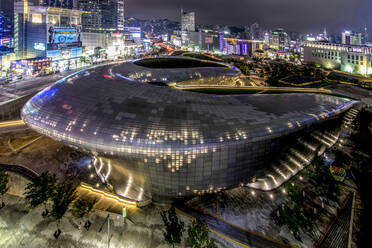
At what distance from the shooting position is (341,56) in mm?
118500

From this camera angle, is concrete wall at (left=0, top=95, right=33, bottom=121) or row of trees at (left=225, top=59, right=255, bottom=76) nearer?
concrete wall at (left=0, top=95, right=33, bottom=121)

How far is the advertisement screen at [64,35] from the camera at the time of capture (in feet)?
372

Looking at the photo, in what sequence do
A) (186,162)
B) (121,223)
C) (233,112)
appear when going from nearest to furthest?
1. (186,162)
2. (121,223)
3. (233,112)

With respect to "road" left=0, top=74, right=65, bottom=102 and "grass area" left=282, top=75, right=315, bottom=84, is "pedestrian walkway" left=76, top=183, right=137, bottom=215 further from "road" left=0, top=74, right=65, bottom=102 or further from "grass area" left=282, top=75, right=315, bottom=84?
"grass area" left=282, top=75, right=315, bottom=84

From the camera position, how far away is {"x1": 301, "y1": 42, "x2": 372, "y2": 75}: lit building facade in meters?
107

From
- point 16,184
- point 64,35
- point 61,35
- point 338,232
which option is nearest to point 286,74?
point 338,232

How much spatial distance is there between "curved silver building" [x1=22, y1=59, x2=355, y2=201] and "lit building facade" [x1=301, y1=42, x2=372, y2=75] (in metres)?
113

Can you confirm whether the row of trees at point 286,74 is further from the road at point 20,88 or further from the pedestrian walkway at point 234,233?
the road at point 20,88

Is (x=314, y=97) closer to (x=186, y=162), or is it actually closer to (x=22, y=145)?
(x=186, y=162)

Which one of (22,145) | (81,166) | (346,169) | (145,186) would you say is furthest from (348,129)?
(22,145)

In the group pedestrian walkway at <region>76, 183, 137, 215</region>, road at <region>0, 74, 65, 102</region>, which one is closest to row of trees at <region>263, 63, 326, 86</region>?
pedestrian walkway at <region>76, 183, 137, 215</region>

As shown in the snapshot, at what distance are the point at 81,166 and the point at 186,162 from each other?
20.0 meters

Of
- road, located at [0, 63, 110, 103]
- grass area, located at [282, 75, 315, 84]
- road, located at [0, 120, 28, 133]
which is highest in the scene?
grass area, located at [282, 75, 315, 84]

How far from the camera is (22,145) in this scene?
117ft
